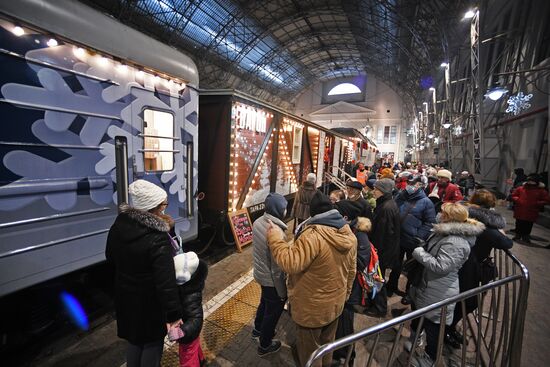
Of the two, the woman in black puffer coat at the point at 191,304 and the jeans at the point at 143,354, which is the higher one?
the woman in black puffer coat at the point at 191,304

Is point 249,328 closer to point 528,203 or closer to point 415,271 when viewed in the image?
point 415,271

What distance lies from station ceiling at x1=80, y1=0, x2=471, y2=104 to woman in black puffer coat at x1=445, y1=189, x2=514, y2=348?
14148 mm

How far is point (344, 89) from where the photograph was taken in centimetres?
3703

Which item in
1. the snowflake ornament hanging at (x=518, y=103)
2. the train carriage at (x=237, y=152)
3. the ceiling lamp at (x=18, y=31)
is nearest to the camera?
the ceiling lamp at (x=18, y=31)

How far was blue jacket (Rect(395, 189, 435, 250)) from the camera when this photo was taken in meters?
3.44

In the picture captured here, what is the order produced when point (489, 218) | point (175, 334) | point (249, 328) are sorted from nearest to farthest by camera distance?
1. point (175, 334)
2. point (489, 218)
3. point (249, 328)

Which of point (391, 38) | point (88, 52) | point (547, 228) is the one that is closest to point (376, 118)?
point (391, 38)

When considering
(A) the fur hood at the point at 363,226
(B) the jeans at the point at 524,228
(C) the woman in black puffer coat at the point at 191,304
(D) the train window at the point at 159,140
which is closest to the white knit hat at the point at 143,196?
(C) the woman in black puffer coat at the point at 191,304

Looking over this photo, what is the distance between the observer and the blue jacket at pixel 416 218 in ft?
11.3

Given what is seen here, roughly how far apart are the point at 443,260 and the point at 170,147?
3569 millimetres

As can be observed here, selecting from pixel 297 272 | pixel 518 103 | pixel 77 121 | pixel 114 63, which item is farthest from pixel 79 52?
pixel 518 103

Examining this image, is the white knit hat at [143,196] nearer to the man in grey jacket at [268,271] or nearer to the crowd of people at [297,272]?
the crowd of people at [297,272]

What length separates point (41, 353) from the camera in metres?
2.54

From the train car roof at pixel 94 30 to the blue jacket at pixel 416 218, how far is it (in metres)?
3.79
